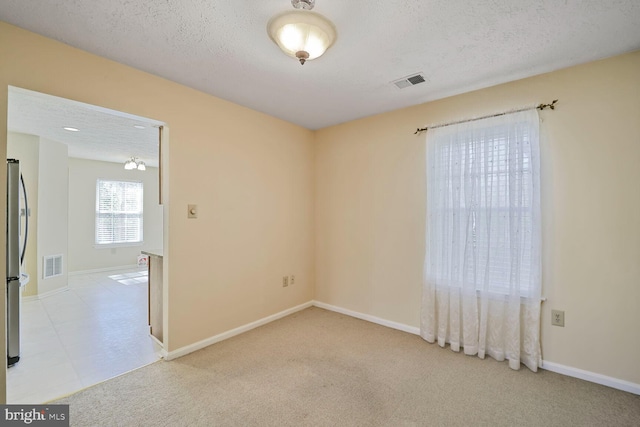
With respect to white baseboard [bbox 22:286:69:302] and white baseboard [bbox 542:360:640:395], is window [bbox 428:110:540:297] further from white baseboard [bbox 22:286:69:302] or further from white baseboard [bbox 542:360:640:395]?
white baseboard [bbox 22:286:69:302]

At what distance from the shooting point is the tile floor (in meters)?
2.18

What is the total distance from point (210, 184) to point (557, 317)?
339 centimetres

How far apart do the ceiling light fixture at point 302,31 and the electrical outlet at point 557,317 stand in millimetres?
2802

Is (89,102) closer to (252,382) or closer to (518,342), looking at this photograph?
(252,382)

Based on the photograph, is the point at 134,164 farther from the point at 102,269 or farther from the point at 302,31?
the point at 302,31

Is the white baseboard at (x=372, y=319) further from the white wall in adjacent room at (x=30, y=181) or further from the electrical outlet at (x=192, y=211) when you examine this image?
the white wall in adjacent room at (x=30, y=181)

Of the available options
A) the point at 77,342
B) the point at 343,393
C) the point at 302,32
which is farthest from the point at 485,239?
the point at 77,342

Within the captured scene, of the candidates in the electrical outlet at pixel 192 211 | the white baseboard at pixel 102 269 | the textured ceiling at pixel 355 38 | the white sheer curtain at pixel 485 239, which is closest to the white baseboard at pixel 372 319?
→ the white sheer curtain at pixel 485 239

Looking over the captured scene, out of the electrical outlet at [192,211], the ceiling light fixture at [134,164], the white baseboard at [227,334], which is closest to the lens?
Answer: the white baseboard at [227,334]

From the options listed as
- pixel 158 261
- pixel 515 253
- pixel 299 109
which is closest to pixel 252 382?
pixel 158 261

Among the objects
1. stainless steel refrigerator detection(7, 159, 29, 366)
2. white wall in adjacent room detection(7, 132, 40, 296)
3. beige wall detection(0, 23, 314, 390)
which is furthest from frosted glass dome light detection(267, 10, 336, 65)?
white wall in adjacent room detection(7, 132, 40, 296)

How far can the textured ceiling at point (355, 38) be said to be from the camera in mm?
1642

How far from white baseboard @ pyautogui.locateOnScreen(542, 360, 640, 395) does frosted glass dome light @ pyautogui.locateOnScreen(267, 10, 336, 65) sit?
310cm

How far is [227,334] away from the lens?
9.79 feet
